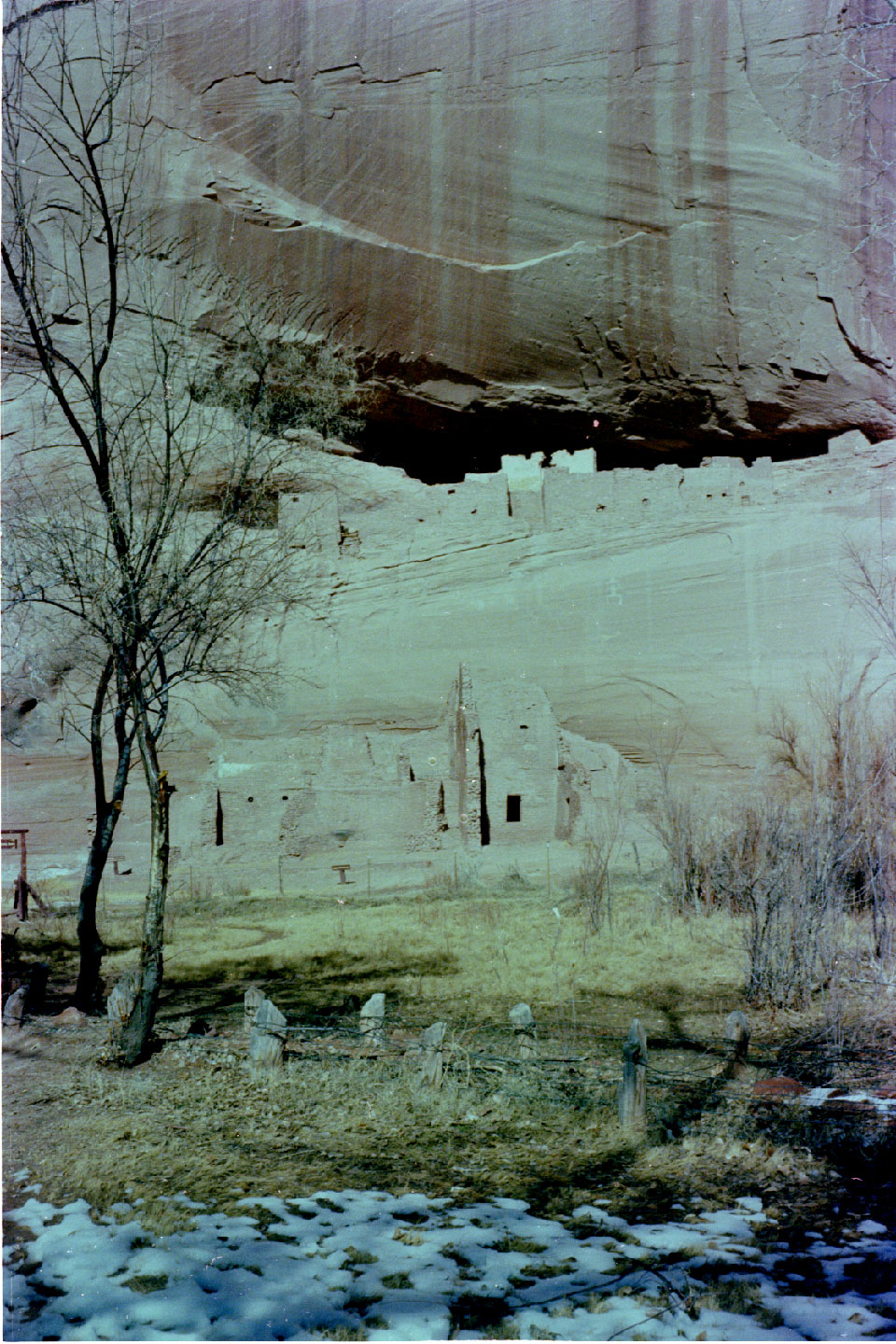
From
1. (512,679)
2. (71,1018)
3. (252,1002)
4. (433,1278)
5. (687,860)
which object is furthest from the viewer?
(512,679)

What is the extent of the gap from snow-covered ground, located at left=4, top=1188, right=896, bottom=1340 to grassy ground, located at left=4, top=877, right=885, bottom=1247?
0.22m

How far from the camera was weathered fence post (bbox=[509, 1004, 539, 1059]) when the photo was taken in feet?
16.9

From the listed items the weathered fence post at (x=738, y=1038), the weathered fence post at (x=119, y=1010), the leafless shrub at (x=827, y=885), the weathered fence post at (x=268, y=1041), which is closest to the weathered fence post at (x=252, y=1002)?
the weathered fence post at (x=268, y=1041)

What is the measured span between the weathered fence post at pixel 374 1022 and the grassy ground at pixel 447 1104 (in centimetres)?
15

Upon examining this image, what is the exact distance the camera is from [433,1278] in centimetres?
308

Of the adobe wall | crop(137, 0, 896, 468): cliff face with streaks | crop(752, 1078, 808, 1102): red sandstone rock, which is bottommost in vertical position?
crop(752, 1078, 808, 1102): red sandstone rock

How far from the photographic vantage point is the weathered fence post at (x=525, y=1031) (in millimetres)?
5164

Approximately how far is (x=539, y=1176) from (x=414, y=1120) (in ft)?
2.58

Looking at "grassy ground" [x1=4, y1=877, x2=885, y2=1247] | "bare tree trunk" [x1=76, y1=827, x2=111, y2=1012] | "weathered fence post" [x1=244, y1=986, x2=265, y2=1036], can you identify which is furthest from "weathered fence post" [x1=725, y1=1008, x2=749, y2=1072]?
"bare tree trunk" [x1=76, y1=827, x2=111, y2=1012]

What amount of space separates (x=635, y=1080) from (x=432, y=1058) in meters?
1.04

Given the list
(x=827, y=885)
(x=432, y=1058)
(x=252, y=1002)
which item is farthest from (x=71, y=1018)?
(x=827, y=885)

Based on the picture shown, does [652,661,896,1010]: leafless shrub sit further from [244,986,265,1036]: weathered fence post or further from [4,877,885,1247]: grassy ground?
[244,986,265,1036]: weathered fence post

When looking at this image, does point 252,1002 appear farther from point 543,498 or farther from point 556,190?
point 543,498

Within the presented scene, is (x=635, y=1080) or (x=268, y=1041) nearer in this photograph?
(x=635, y=1080)
